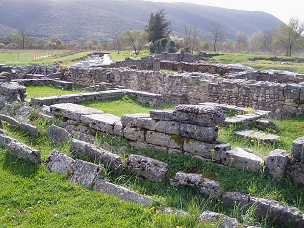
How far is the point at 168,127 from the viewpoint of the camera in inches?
272

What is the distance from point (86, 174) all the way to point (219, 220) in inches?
116

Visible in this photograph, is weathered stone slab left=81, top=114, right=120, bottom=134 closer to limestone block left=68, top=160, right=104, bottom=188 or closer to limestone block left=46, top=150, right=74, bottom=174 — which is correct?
limestone block left=46, top=150, right=74, bottom=174

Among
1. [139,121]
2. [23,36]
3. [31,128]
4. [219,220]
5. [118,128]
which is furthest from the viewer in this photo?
[23,36]

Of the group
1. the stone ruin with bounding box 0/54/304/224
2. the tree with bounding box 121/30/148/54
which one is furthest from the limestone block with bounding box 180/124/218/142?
the tree with bounding box 121/30/148/54

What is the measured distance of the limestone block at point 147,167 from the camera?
6.19m

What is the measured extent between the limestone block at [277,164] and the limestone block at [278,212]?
0.89 m

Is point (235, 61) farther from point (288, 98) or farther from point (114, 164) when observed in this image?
point (114, 164)

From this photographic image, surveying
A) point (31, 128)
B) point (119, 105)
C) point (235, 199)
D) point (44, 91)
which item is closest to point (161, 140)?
point (235, 199)

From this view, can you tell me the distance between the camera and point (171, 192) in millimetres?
5770

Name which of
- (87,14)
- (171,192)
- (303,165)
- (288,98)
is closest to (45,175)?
(171,192)

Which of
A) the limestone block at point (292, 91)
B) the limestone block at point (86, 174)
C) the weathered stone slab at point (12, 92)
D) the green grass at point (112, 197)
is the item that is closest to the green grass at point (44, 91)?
the weathered stone slab at point (12, 92)

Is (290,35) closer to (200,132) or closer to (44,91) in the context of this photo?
(44,91)

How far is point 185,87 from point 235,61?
24.2 metres

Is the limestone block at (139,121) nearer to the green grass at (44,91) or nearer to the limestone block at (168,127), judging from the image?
the limestone block at (168,127)
